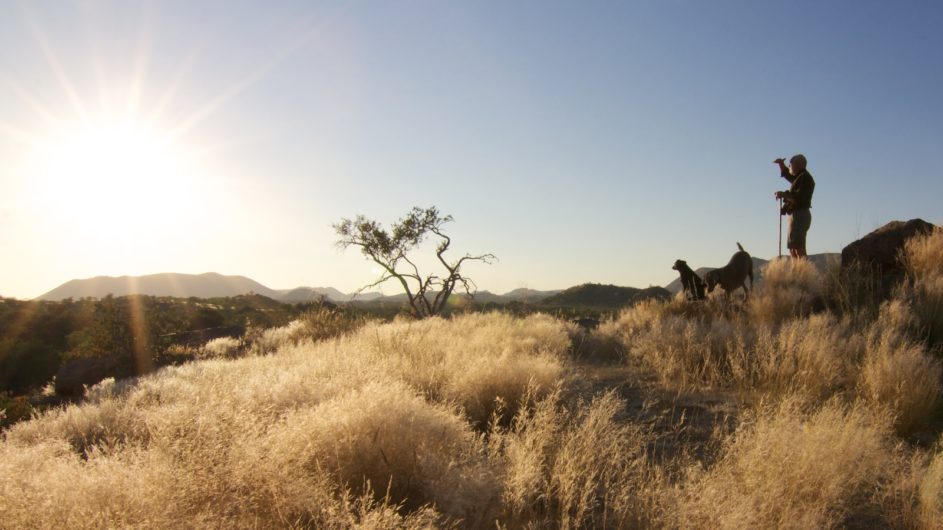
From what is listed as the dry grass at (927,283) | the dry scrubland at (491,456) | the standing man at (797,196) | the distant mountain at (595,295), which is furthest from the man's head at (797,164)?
the distant mountain at (595,295)

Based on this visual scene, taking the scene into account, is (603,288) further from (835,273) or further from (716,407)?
(716,407)

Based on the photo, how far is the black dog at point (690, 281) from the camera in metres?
11.0

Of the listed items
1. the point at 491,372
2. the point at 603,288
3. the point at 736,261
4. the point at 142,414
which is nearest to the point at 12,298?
the point at 142,414

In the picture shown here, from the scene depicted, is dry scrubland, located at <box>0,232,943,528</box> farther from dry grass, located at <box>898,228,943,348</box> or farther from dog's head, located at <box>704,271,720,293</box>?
dog's head, located at <box>704,271,720,293</box>

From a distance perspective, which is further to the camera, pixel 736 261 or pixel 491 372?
pixel 736 261

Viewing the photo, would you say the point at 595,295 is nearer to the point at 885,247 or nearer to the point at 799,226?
the point at 799,226

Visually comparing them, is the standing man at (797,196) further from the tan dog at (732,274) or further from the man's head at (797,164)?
the tan dog at (732,274)

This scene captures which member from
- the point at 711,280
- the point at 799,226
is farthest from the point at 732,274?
the point at 799,226

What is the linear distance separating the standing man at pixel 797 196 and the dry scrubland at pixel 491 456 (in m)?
5.11

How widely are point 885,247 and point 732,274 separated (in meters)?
2.67

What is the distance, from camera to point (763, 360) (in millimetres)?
5691

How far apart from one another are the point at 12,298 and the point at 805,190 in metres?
41.0

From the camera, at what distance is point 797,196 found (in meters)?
10.4

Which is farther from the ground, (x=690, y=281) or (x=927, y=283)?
(x=690, y=281)
